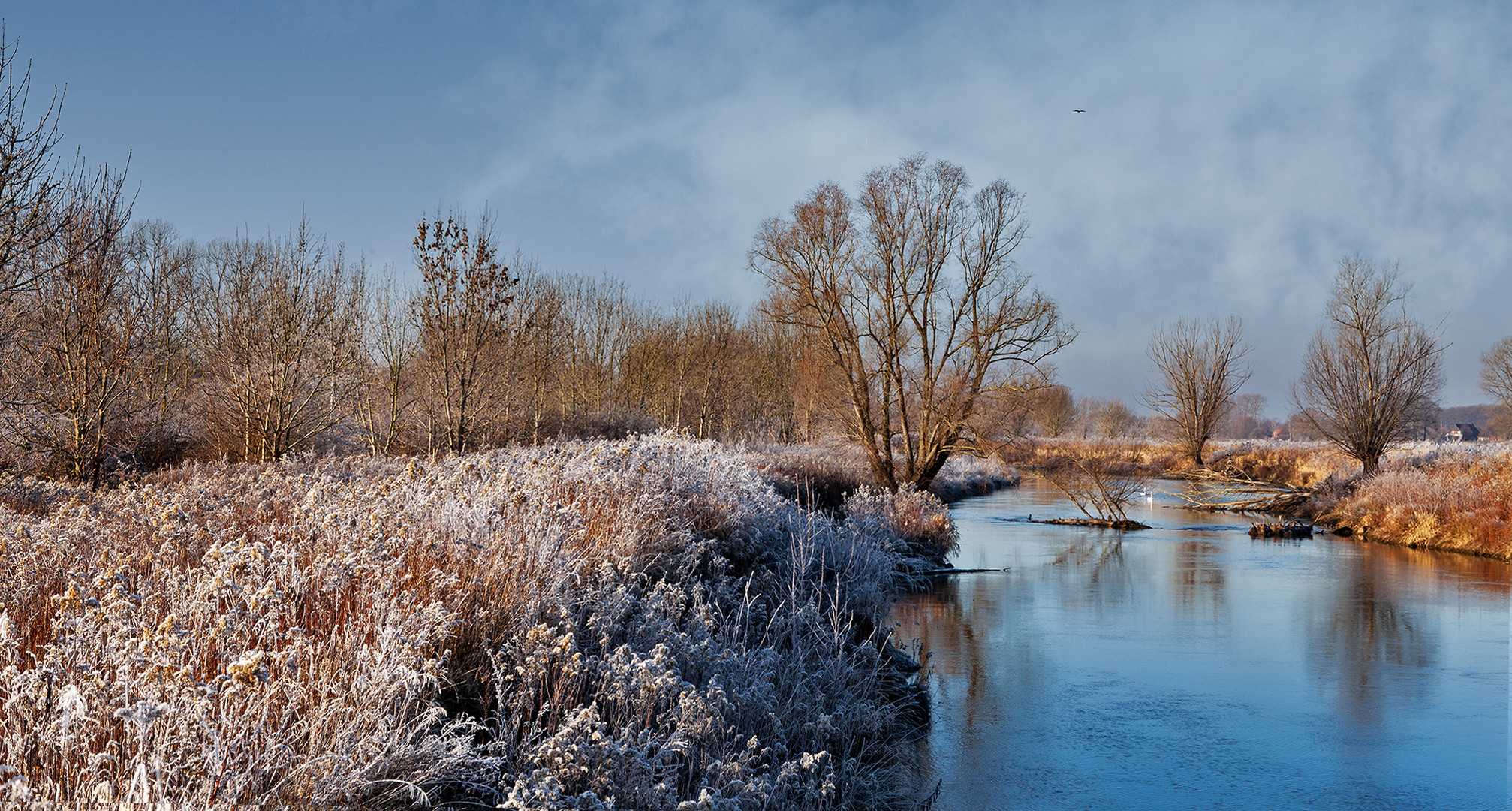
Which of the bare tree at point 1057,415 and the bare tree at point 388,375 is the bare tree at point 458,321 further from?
the bare tree at point 1057,415

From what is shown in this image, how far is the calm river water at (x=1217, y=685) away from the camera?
18.6 feet

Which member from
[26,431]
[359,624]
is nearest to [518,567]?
[359,624]

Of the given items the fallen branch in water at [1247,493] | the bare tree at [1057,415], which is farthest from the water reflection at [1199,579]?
the bare tree at [1057,415]

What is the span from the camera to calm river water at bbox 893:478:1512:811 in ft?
18.6

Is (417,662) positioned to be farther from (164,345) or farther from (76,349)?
(164,345)

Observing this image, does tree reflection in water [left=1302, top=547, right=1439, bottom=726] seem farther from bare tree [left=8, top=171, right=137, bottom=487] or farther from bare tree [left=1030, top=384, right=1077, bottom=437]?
bare tree [left=1030, top=384, right=1077, bottom=437]

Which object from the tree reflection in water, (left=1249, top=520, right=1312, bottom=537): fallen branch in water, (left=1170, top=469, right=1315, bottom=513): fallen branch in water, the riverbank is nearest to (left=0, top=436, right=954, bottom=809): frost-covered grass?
the tree reflection in water

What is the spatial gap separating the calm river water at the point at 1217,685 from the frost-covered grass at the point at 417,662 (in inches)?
42.3

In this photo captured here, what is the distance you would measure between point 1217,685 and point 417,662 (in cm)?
718

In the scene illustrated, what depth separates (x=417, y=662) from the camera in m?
3.95

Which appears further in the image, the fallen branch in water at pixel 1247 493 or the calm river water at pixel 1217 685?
the fallen branch in water at pixel 1247 493

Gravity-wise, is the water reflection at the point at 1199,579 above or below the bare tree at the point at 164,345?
below

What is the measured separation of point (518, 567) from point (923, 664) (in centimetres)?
416

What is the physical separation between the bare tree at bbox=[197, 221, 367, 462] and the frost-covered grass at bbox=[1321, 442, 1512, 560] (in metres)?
22.4
